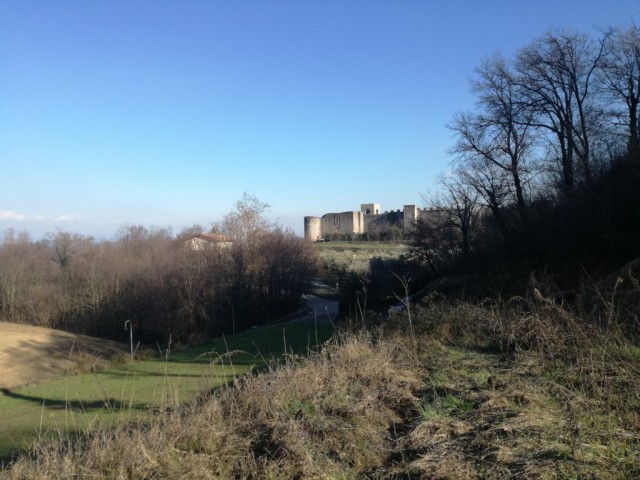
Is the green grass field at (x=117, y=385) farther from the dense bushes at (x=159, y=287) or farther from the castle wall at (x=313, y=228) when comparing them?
the castle wall at (x=313, y=228)

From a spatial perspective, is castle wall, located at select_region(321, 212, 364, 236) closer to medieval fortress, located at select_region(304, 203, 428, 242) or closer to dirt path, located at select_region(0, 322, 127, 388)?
medieval fortress, located at select_region(304, 203, 428, 242)

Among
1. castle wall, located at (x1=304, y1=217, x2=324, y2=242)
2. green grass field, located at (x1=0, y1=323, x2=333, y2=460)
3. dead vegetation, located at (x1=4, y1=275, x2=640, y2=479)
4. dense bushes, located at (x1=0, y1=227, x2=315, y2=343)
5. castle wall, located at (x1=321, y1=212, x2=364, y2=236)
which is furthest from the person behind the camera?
castle wall, located at (x1=304, y1=217, x2=324, y2=242)

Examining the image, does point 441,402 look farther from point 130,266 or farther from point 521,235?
point 130,266

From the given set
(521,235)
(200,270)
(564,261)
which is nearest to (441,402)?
(564,261)

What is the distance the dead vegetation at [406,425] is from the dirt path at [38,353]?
83.4 feet

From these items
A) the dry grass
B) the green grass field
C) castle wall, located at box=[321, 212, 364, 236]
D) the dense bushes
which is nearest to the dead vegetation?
the dry grass

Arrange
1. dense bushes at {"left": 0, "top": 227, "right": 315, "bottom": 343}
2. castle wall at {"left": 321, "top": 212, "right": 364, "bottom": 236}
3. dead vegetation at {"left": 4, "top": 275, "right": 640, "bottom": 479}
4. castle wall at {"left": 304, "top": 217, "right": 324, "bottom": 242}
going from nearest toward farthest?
dead vegetation at {"left": 4, "top": 275, "right": 640, "bottom": 479} → dense bushes at {"left": 0, "top": 227, "right": 315, "bottom": 343} → castle wall at {"left": 321, "top": 212, "right": 364, "bottom": 236} → castle wall at {"left": 304, "top": 217, "right": 324, "bottom": 242}

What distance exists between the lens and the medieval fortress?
93.3 meters

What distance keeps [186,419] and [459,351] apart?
4.58 metres

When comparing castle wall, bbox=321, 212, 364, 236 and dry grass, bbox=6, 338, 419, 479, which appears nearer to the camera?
dry grass, bbox=6, 338, 419, 479

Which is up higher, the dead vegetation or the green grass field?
the dead vegetation

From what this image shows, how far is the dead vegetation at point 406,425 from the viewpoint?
12.6 feet

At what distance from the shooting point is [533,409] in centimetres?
468

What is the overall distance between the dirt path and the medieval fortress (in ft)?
172
